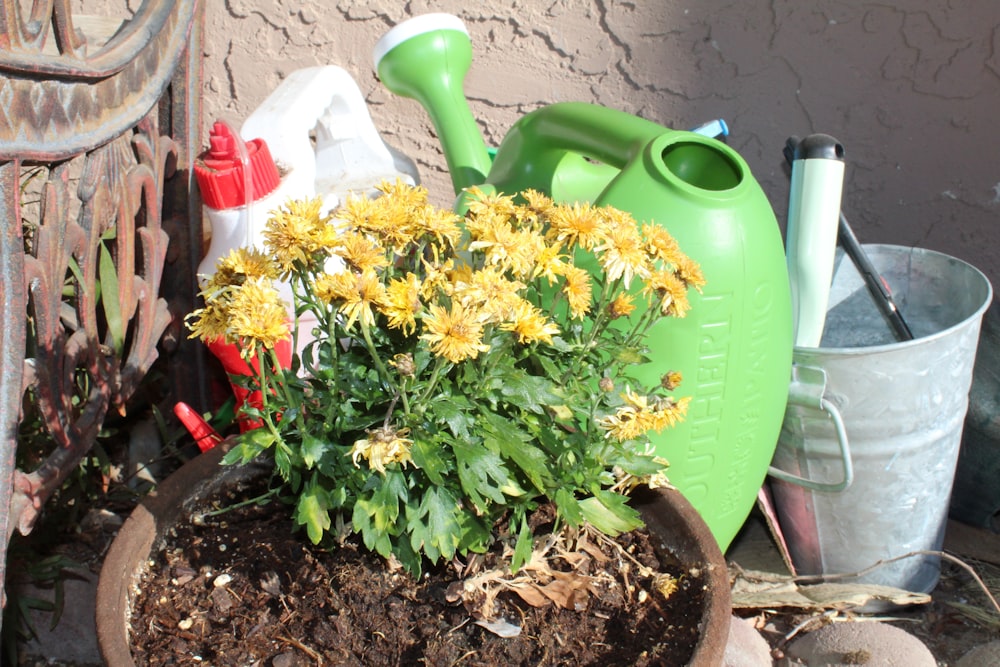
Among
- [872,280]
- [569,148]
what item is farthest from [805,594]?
[569,148]

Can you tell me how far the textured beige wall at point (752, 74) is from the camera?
1749mm

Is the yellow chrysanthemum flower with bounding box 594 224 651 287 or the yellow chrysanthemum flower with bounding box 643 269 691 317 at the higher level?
the yellow chrysanthemum flower with bounding box 594 224 651 287

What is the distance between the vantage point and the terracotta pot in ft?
2.82

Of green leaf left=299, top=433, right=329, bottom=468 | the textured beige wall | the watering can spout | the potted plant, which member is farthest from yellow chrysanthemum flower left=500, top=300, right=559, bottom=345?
the textured beige wall

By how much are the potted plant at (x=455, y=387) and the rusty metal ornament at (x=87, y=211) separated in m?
0.18

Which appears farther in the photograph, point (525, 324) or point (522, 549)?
point (522, 549)

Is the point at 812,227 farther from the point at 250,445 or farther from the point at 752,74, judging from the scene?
the point at 250,445

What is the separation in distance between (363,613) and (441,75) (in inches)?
35.5

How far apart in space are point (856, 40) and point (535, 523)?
47.2 inches

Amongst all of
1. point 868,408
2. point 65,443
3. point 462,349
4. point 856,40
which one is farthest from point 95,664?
point 856,40

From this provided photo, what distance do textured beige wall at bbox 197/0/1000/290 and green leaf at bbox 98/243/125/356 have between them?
0.74 m

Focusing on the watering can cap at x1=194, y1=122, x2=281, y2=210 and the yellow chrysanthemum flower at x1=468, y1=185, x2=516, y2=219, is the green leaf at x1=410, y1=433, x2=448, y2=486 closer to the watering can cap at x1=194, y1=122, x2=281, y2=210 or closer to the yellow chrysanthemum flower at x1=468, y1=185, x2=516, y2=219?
the yellow chrysanthemum flower at x1=468, y1=185, x2=516, y2=219

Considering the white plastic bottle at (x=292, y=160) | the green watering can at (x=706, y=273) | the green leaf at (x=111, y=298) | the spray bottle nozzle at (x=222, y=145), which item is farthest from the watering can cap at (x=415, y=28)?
the green leaf at (x=111, y=298)

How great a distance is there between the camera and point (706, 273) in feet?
3.56
